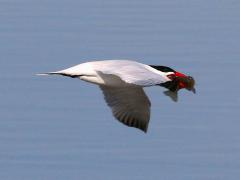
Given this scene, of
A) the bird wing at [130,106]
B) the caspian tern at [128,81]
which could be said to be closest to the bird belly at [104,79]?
the caspian tern at [128,81]

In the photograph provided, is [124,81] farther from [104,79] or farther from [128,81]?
[128,81]

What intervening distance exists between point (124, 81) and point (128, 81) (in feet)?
3.31

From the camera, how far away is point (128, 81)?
30.5ft

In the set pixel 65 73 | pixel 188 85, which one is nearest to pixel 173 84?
pixel 188 85

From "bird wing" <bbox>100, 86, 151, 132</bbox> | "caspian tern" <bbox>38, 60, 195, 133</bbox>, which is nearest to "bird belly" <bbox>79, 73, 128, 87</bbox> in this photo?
"caspian tern" <bbox>38, 60, 195, 133</bbox>

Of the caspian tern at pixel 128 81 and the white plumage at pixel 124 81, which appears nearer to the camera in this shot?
the white plumage at pixel 124 81

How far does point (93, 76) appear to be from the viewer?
33.8 feet

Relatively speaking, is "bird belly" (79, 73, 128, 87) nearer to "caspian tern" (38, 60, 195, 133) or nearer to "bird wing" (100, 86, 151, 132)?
"caspian tern" (38, 60, 195, 133)

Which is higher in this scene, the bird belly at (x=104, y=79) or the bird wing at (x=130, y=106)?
the bird belly at (x=104, y=79)

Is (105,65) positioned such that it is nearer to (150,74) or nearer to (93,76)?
Result: (93,76)

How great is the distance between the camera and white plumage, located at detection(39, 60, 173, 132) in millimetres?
9419

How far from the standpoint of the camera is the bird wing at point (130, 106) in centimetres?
1109

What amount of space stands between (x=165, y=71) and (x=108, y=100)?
68 centimetres

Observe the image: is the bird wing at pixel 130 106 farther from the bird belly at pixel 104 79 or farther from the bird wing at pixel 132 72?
the bird wing at pixel 132 72
